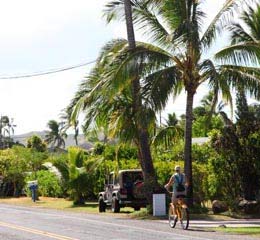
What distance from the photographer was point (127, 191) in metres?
26.7

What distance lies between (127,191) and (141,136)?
2.65 meters

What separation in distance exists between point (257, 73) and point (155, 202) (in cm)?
623

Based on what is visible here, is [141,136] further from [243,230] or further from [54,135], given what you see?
[54,135]

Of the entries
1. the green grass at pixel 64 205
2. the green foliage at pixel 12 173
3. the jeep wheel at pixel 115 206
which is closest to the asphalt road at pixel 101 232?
the jeep wheel at pixel 115 206

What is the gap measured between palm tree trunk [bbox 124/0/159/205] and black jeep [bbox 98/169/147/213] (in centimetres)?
80

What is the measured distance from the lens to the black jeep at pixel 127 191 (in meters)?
26.5

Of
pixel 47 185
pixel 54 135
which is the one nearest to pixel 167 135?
pixel 47 185

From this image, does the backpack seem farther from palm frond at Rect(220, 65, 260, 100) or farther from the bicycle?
palm frond at Rect(220, 65, 260, 100)

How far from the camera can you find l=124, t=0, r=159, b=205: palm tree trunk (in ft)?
78.2

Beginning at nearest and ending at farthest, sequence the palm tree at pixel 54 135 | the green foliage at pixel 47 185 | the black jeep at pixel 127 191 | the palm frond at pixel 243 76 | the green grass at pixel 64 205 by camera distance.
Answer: the palm frond at pixel 243 76
the black jeep at pixel 127 191
the green grass at pixel 64 205
the green foliage at pixel 47 185
the palm tree at pixel 54 135

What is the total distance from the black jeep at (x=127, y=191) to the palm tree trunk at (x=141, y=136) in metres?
0.80

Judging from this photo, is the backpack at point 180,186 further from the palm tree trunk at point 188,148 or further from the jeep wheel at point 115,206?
the jeep wheel at point 115,206

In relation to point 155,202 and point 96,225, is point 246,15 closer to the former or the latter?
point 155,202

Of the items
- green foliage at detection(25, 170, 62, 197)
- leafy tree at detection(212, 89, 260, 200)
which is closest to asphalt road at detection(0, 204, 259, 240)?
leafy tree at detection(212, 89, 260, 200)
